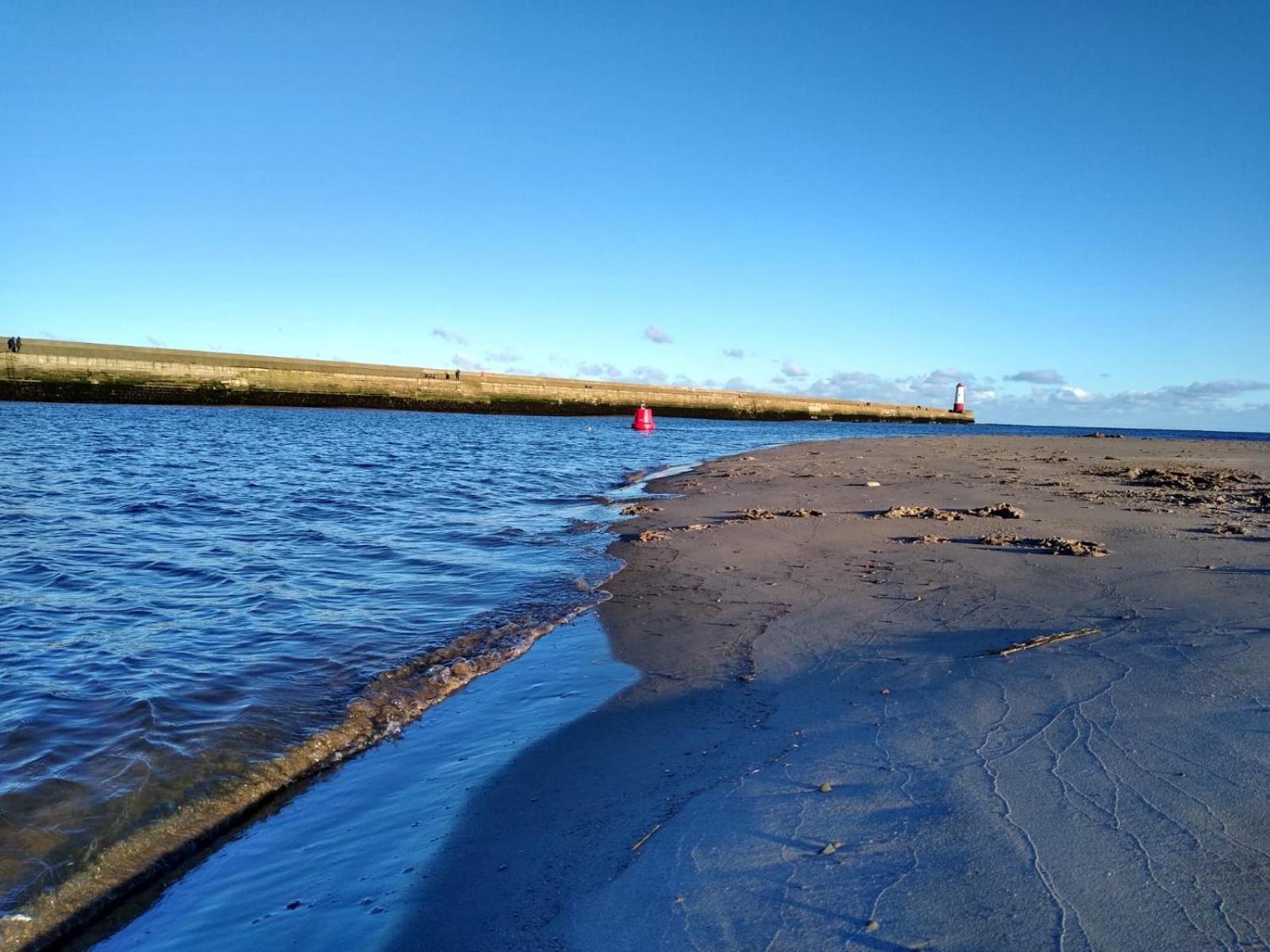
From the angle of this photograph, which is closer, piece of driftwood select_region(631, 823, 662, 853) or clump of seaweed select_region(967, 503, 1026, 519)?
piece of driftwood select_region(631, 823, 662, 853)

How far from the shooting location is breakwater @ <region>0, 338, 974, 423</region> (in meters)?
45.9

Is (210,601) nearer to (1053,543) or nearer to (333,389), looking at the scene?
(1053,543)

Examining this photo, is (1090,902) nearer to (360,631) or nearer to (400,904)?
(400,904)

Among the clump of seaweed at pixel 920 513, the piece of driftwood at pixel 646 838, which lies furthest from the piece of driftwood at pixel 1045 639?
the clump of seaweed at pixel 920 513

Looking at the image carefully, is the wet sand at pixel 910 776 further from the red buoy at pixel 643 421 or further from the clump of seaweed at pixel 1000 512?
the red buoy at pixel 643 421

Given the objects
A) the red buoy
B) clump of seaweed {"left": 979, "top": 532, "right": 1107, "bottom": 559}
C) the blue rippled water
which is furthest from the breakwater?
clump of seaweed {"left": 979, "top": 532, "right": 1107, "bottom": 559}

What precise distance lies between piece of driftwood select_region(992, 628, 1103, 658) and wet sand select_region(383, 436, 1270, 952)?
21 mm

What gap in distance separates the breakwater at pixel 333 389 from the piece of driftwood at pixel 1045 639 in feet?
179

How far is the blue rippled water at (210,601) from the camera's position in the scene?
3631 millimetres

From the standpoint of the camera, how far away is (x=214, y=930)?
2541 mm

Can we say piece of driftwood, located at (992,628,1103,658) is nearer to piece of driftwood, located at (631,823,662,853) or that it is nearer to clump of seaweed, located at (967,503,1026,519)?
piece of driftwood, located at (631,823,662,853)

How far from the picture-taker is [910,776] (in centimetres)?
286

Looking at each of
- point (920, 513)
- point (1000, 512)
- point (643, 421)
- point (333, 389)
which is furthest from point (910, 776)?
point (333, 389)

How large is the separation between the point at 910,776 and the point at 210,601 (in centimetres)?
577
